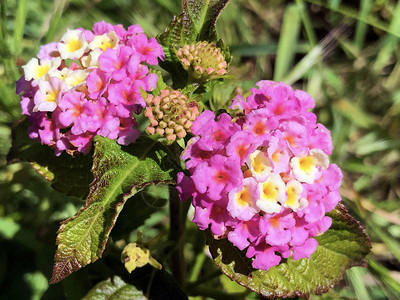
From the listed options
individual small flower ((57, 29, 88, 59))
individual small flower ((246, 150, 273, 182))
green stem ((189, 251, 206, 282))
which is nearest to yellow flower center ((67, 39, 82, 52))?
individual small flower ((57, 29, 88, 59))

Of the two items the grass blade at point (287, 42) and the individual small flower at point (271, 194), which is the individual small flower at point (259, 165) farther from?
the grass blade at point (287, 42)

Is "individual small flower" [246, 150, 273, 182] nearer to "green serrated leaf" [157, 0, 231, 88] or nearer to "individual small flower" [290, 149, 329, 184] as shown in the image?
"individual small flower" [290, 149, 329, 184]

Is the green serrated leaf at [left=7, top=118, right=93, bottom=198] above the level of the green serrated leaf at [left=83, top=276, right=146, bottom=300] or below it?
above

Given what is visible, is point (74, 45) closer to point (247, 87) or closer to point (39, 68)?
point (39, 68)

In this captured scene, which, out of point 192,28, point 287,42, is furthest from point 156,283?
point 287,42

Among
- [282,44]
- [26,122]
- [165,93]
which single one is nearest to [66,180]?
[26,122]

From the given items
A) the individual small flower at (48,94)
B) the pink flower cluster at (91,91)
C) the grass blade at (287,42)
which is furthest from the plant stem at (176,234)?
the grass blade at (287,42)
